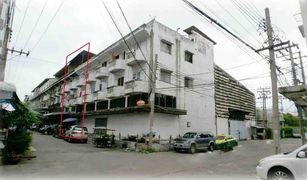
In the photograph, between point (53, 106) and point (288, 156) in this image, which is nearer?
point (288, 156)

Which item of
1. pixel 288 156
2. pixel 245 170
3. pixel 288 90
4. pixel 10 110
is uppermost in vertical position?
pixel 288 90

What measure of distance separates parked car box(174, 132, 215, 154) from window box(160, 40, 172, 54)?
353 inches

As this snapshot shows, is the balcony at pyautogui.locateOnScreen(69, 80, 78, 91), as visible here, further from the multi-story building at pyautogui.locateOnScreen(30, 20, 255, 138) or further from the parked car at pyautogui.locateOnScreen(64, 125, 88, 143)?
the parked car at pyautogui.locateOnScreen(64, 125, 88, 143)

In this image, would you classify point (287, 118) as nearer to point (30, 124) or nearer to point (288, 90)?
point (288, 90)

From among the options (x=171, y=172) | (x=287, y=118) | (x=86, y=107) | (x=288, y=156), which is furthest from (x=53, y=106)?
(x=287, y=118)

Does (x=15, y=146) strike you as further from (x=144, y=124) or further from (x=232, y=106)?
(x=232, y=106)

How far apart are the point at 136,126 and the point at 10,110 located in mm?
11857

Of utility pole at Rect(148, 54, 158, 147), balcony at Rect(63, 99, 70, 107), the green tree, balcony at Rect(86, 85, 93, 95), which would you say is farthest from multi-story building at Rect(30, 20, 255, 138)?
the green tree

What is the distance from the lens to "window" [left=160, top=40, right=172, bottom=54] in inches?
951

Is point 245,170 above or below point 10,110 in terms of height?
below

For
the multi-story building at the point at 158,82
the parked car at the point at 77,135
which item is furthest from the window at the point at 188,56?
the parked car at the point at 77,135

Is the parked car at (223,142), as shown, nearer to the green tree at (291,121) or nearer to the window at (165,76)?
the window at (165,76)

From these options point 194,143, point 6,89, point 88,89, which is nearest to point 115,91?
point 194,143

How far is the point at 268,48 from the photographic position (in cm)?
1396
